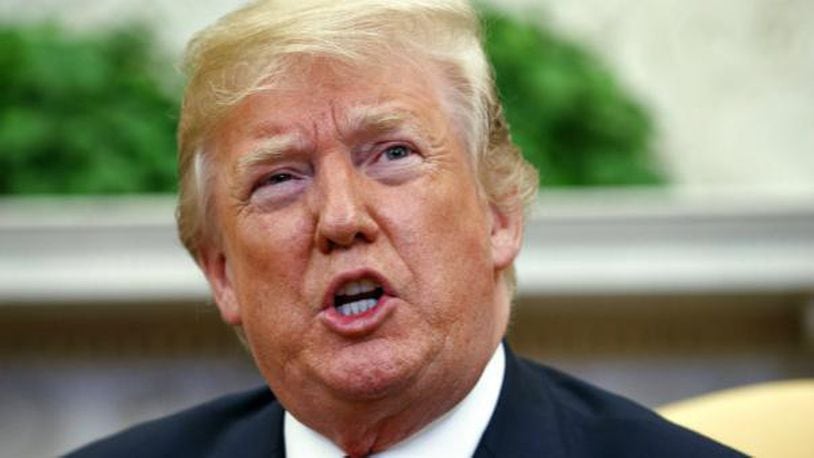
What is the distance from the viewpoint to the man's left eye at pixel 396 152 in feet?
7.69

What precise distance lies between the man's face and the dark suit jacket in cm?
11

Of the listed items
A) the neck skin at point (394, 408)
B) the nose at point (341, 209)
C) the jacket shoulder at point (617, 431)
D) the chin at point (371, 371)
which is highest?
the nose at point (341, 209)

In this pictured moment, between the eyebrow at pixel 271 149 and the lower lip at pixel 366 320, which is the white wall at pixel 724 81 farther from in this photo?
the lower lip at pixel 366 320

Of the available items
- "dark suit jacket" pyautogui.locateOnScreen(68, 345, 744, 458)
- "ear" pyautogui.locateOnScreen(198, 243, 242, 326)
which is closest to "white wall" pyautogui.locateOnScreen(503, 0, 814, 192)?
"dark suit jacket" pyautogui.locateOnScreen(68, 345, 744, 458)

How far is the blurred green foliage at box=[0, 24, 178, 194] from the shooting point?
188 inches

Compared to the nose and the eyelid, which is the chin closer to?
the nose

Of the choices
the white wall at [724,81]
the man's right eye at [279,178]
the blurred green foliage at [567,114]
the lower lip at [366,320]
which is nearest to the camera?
the lower lip at [366,320]

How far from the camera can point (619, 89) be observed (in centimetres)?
487

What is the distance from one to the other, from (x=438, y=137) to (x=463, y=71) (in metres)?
0.10

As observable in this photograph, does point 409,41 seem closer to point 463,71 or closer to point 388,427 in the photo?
point 463,71

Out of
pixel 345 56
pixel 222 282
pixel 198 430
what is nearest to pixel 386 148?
pixel 345 56

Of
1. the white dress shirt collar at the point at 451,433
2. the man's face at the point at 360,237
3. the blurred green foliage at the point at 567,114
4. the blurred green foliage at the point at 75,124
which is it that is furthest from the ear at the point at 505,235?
the blurred green foliage at the point at 75,124

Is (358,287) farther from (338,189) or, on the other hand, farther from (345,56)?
(345,56)

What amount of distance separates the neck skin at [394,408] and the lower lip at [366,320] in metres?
0.09
